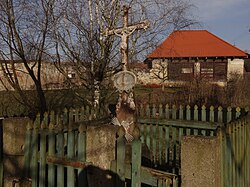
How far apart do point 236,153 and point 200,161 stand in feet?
3.59

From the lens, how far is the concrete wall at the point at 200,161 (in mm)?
2523

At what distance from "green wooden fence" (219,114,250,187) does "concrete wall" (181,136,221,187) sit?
32cm

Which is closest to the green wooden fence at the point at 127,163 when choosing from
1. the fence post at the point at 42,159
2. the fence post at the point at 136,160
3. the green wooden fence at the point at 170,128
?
the fence post at the point at 136,160

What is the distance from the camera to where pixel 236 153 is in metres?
3.43

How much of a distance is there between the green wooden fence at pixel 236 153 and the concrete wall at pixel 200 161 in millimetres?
316

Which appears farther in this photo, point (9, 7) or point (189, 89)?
point (189, 89)

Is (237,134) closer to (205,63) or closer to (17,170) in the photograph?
(17,170)

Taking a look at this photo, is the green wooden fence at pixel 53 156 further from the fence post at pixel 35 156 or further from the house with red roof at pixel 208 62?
the house with red roof at pixel 208 62

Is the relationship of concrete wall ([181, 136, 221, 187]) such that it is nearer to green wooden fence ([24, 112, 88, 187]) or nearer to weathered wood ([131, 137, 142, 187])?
weathered wood ([131, 137, 142, 187])

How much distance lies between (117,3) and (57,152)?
6921mm

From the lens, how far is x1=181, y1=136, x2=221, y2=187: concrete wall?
252cm

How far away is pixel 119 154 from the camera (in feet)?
8.67

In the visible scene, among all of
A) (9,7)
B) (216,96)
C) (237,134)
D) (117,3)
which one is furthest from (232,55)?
(237,134)

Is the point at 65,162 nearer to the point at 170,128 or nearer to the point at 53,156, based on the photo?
the point at 53,156
